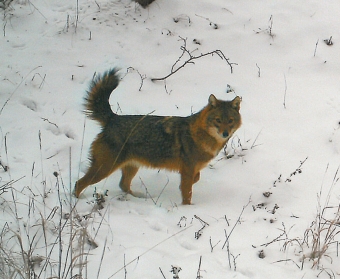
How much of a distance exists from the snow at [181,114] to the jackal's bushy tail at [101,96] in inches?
25.0

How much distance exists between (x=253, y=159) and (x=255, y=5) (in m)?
3.99

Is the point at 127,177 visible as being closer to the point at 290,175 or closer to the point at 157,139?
the point at 157,139

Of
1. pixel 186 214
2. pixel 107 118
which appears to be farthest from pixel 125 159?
pixel 186 214

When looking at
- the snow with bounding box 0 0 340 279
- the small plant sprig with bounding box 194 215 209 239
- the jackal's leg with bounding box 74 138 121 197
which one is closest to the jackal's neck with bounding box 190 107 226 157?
the snow with bounding box 0 0 340 279

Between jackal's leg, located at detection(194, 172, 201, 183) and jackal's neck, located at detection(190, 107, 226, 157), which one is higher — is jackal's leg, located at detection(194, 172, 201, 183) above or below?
below

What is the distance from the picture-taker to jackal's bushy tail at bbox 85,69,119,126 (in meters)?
5.57

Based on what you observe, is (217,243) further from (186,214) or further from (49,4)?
(49,4)

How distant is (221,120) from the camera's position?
5.80 m

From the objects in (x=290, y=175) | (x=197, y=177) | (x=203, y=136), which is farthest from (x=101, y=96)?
(x=290, y=175)

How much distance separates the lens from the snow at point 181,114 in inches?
170

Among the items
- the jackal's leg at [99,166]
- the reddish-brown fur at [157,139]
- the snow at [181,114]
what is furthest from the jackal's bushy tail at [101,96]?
the snow at [181,114]

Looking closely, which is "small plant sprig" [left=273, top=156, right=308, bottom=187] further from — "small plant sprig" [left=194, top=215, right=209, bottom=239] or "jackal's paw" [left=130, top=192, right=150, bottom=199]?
"jackal's paw" [left=130, top=192, right=150, bottom=199]

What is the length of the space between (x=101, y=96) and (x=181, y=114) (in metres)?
1.94

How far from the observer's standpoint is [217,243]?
4.47 meters
